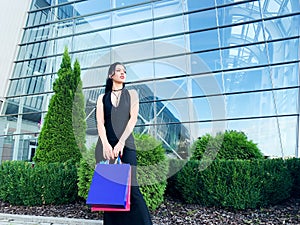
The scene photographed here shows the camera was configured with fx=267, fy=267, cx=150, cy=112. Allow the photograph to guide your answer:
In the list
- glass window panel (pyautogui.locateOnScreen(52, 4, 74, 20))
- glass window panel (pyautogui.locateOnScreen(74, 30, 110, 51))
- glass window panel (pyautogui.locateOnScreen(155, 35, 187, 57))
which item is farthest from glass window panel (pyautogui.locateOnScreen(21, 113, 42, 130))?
glass window panel (pyautogui.locateOnScreen(155, 35, 187, 57))

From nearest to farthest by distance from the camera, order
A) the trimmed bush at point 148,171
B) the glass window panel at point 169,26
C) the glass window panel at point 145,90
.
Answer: the trimmed bush at point 148,171 < the glass window panel at point 145,90 < the glass window panel at point 169,26

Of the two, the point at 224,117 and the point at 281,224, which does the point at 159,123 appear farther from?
the point at 281,224

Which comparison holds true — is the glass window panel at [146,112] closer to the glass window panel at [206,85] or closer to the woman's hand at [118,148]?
the glass window panel at [206,85]

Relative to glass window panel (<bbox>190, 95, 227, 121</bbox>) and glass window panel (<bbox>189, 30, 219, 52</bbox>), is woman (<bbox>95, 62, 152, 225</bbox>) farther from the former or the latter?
glass window panel (<bbox>189, 30, 219, 52</bbox>)

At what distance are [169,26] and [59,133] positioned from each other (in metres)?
6.60

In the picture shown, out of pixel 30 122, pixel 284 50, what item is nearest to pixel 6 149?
pixel 30 122

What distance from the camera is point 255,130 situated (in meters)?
7.95

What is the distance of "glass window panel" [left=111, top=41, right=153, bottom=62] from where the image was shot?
9758 mm

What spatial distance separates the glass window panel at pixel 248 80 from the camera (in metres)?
8.20

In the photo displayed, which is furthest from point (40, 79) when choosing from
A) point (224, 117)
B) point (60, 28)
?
point (224, 117)

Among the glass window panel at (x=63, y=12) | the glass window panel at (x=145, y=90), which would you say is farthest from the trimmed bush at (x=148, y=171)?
the glass window panel at (x=63, y=12)

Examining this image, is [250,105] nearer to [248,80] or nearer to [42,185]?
[248,80]

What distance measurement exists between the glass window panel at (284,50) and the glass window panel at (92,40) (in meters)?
5.90

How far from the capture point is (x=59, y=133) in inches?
182
